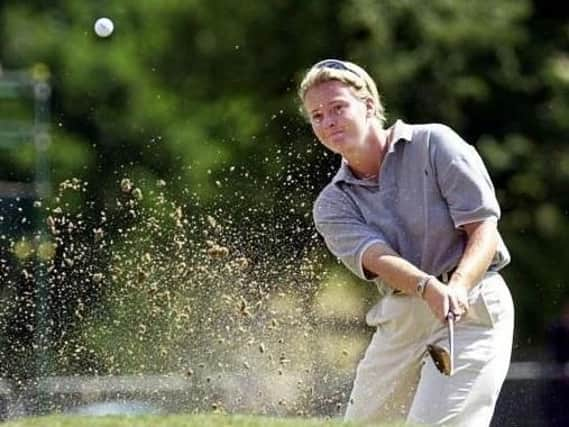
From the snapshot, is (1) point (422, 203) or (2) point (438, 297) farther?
(1) point (422, 203)

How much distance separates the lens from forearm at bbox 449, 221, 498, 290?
23.6 feet

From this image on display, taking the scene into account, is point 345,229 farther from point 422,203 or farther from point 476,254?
point 476,254

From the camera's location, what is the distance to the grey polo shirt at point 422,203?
24.1 ft

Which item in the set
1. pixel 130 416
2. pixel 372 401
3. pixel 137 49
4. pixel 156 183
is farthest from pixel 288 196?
pixel 130 416

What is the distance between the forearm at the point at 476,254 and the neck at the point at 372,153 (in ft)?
1.41

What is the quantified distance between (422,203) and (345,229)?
323 millimetres

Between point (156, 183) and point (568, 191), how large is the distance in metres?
5.25

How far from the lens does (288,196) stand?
59.0 feet

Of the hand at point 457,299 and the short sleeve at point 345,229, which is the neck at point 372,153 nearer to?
the short sleeve at point 345,229

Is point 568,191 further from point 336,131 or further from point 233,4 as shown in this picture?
point 336,131

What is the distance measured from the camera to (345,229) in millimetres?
7562

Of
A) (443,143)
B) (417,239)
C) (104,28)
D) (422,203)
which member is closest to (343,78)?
(443,143)

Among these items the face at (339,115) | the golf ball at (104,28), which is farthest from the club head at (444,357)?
the golf ball at (104,28)

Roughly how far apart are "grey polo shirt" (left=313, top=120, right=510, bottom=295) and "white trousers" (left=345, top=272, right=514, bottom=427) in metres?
0.17
